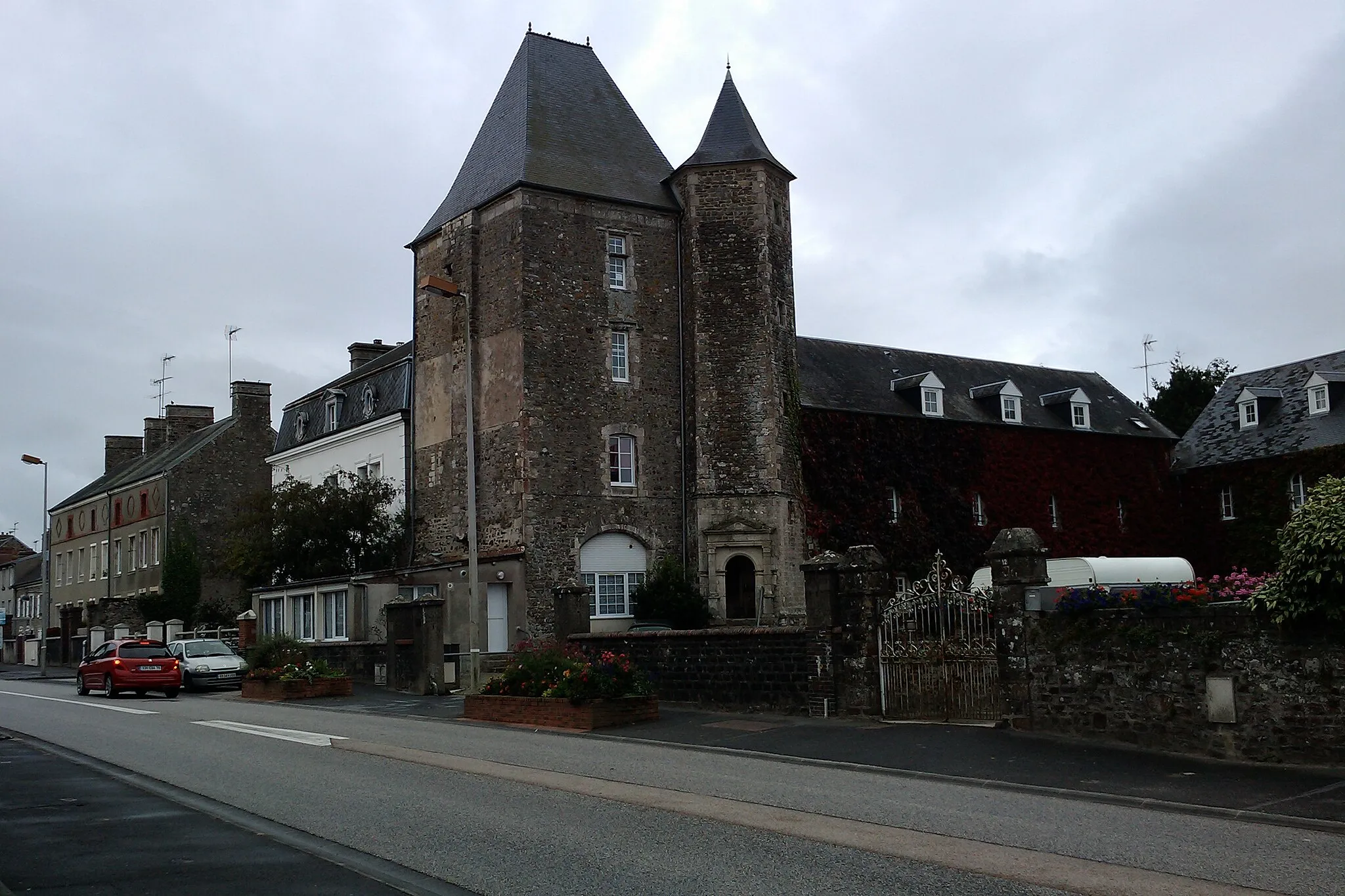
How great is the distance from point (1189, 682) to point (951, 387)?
32.6 meters

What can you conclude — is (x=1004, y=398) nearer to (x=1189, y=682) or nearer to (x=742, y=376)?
(x=742, y=376)

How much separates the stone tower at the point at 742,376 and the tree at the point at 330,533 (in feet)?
36.2

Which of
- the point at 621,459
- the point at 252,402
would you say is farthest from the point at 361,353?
the point at 621,459

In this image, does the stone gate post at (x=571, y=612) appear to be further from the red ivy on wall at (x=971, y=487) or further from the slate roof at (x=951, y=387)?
the slate roof at (x=951, y=387)

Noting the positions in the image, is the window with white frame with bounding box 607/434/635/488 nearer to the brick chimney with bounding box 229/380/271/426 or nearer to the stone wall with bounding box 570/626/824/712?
the stone wall with bounding box 570/626/824/712

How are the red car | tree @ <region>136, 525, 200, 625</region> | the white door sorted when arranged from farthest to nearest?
tree @ <region>136, 525, 200, 625</region>, the white door, the red car

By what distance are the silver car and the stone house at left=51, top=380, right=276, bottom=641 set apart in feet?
74.6

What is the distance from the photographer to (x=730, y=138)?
38.6 meters

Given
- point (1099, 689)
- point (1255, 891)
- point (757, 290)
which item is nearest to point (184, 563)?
point (757, 290)

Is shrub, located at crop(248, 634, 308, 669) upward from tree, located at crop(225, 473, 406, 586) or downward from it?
downward

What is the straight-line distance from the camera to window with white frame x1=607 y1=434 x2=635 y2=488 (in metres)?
37.1

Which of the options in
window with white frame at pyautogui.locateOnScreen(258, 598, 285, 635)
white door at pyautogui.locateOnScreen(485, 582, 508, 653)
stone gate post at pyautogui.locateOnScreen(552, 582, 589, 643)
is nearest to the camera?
stone gate post at pyautogui.locateOnScreen(552, 582, 589, 643)

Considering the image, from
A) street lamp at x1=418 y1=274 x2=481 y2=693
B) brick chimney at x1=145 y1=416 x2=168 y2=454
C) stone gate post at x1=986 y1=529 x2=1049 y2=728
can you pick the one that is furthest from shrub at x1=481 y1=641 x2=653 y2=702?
brick chimney at x1=145 y1=416 x2=168 y2=454

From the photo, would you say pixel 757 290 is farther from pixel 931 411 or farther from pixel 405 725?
pixel 405 725
